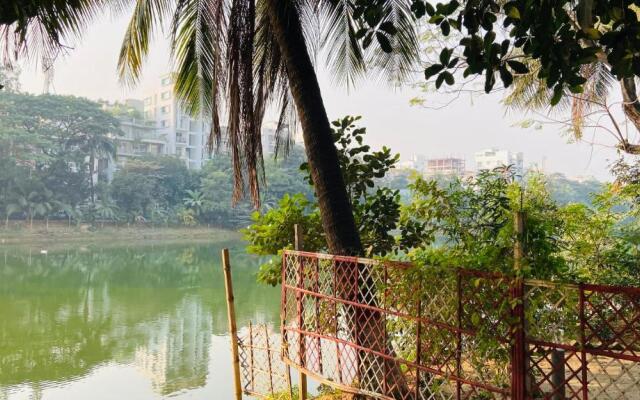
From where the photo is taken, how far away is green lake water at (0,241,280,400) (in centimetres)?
739

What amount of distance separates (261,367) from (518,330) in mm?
2525

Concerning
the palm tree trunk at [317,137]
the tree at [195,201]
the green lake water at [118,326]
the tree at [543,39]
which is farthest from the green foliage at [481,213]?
the tree at [195,201]

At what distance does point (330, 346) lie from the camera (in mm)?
2914

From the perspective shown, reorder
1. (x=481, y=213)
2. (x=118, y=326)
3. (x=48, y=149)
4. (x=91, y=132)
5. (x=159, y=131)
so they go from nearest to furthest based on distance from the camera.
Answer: (x=481, y=213) < (x=118, y=326) < (x=48, y=149) < (x=91, y=132) < (x=159, y=131)

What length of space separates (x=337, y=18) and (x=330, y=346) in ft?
6.45

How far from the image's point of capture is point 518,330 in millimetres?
1829

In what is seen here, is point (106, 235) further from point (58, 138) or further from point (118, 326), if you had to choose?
point (118, 326)

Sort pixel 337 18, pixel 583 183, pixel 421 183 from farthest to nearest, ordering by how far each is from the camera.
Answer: pixel 583 183 < pixel 337 18 < pixel 421 183

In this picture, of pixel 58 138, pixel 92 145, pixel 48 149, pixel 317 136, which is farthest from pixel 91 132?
pixel 317 136

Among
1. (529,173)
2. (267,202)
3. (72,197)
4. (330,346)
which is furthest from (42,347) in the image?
(267,202)

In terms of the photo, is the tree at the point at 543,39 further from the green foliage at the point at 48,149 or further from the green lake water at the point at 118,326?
the green foliage at the point at 48,149

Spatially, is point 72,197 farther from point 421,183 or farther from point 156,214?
point 421,183

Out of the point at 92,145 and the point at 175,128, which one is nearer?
the point at 92,145

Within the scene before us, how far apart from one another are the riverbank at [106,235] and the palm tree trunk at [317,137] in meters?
21.0
